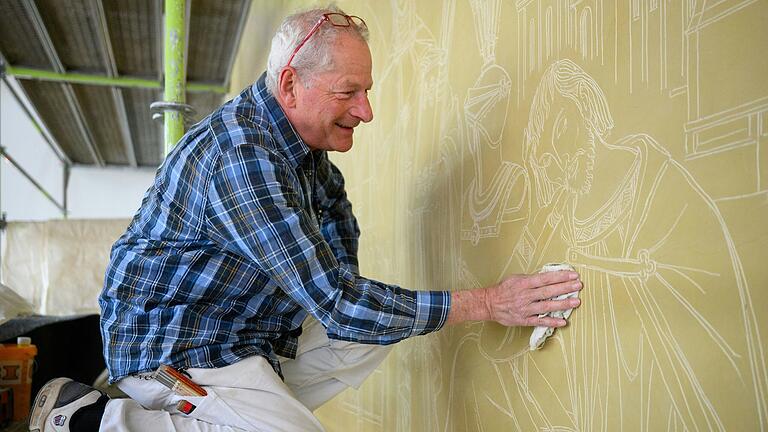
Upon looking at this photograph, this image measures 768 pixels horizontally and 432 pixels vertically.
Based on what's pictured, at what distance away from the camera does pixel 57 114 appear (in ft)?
25.6

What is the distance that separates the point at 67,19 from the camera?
5227mm

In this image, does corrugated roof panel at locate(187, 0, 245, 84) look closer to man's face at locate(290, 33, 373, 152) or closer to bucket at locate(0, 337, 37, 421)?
bucket at locate(0, 337, 37, 421)

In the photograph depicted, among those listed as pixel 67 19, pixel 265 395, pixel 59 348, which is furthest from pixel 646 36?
pixel 67 19

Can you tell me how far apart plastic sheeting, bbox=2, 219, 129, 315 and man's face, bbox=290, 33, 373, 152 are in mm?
5457

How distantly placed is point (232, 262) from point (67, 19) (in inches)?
177

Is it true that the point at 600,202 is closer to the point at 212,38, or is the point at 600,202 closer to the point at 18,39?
the point at 212,38

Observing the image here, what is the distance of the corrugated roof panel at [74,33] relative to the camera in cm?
504

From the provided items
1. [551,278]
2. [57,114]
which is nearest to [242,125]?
[551,278]

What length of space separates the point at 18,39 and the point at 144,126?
2913 mm

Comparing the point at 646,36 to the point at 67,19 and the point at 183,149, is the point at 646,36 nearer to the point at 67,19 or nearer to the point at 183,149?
the point at 183,149

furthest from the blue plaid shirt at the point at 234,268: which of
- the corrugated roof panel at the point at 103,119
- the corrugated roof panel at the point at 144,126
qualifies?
the corrugated roof panel at the point at 103,119

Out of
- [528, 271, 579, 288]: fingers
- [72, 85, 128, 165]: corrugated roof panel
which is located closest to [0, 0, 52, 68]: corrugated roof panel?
[72, 85, 128, 165]: corrugated roof panel

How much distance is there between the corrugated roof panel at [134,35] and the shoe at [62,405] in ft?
13.5

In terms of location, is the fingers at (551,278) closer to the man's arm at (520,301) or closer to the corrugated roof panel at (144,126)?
the man's arm at (520,301)
